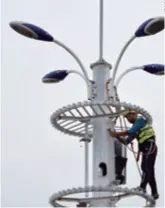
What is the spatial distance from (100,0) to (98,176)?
345cm

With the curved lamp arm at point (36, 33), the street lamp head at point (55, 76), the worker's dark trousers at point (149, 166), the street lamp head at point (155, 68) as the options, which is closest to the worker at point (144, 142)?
the worker's dark trousers at point (149, 166)

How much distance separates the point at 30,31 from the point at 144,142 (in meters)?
2.94

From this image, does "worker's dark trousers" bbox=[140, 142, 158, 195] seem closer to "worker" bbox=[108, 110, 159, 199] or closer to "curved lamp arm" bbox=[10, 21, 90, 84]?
"worker" bbox=[108, 110, 159, 199]

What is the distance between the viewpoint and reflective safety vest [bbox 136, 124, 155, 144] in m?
11.8

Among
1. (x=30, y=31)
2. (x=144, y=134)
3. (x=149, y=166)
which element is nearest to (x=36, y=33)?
(x=30, y=31)

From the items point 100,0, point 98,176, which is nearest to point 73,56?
point 100,0

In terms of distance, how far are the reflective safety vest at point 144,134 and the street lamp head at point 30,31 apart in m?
2.37

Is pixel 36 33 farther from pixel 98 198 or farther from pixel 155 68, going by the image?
pixel 98 198

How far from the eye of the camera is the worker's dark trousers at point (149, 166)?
38.4ft

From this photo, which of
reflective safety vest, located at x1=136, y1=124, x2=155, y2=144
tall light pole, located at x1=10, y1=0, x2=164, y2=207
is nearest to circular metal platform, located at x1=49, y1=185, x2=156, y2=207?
tall light pole, located at x1=10, y1=0, x2=164, y2=207

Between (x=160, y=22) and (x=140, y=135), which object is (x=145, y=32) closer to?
(x=160, y=22)

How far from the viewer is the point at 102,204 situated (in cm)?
1055

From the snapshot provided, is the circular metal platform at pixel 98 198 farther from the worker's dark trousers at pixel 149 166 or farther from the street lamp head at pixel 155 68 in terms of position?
the street lamp head at pixel 155 68

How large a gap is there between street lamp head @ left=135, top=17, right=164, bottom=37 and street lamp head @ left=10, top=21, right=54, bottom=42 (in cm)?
163
